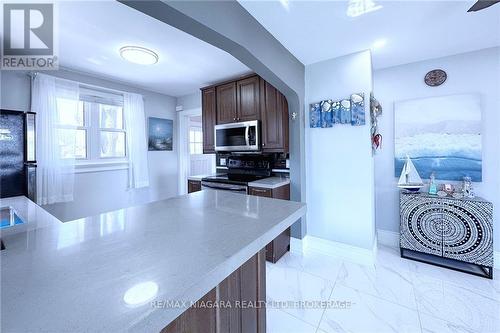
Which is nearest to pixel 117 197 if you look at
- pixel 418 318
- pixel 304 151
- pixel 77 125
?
pixel 77 125

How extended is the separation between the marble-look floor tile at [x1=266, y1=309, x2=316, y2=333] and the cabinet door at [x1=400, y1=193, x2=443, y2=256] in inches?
65.7

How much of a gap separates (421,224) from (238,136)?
2407 mm

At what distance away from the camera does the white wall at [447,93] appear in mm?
2213

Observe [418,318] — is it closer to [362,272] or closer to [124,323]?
[362,272]

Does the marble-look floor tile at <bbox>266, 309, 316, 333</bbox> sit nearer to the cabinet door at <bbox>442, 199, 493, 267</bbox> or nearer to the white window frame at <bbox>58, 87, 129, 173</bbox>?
the cabinet door at <bbox>442, 199, 493, 267</bbox>

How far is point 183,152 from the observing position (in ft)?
13.5

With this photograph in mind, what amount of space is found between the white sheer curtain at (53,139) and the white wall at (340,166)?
3043 millimetres

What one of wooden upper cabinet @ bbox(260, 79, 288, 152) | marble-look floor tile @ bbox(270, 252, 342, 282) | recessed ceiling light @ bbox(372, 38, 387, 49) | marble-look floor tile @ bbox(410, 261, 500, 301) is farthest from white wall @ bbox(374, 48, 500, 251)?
wooden upper cabinet @ bbox(260, 79, 288, 152)

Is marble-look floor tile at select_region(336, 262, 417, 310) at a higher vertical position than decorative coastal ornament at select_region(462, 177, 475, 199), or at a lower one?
lower

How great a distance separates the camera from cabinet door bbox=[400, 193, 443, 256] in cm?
227

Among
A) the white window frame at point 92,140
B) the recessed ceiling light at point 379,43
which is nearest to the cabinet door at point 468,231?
the recessed ceiling light at point 379,43

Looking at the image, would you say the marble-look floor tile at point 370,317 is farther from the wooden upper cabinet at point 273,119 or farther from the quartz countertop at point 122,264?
the wooden upper cabinet at point 273,119

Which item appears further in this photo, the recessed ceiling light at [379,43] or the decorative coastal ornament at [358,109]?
the decorative coastal ornament at [358,109]

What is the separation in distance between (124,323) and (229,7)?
1.71m
